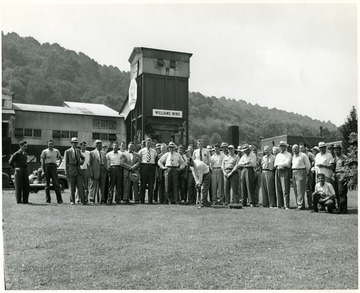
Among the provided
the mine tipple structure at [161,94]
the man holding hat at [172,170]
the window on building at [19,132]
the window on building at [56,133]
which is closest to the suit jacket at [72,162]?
the man holding hat at [172,170]

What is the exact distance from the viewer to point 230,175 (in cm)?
1174

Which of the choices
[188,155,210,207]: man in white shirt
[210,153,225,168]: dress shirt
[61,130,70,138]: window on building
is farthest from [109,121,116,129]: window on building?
[188,155,210,207]: man in white shirt

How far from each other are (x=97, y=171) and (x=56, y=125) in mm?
27034

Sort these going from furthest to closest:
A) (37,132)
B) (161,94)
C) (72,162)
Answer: (37,132) → (161,94) → (72,162)

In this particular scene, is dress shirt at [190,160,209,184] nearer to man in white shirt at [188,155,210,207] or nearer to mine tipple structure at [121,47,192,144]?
man in white shirt at [188,155,210,207]

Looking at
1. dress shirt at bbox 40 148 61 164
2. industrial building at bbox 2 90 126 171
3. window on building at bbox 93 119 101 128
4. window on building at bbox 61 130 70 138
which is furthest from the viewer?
window on building at bbox 93 119 101 128

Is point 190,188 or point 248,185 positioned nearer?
point 248,185

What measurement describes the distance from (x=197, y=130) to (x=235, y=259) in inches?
2737

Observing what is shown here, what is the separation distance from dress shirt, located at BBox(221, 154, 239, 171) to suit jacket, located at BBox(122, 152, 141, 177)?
8.53 feet

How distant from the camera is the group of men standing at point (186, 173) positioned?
10.9m

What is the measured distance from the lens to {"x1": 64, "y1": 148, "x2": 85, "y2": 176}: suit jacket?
37.3 ft

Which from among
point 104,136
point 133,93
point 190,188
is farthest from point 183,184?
point 104,136

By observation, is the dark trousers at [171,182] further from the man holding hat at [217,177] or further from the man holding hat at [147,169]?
the man holding hat at [217,177]

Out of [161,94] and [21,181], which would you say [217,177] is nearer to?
[21,181]
